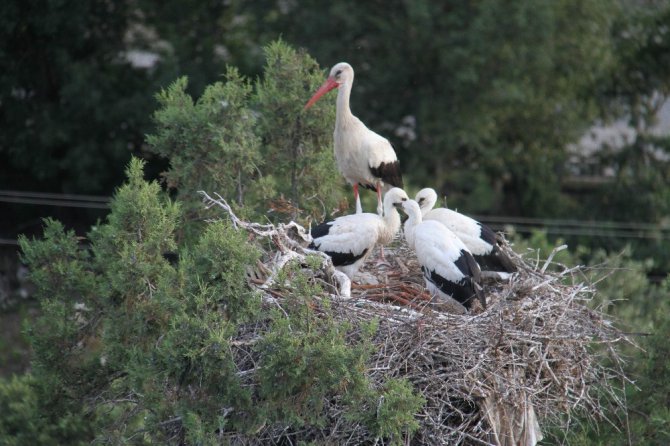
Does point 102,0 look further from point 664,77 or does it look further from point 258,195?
point 258,195

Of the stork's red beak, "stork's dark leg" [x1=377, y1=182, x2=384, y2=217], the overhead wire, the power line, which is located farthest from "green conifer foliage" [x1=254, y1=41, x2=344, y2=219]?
the power line

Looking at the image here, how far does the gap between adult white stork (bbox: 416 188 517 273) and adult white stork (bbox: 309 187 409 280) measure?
1.52ft

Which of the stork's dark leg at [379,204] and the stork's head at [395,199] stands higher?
the stork's head at [395,199]

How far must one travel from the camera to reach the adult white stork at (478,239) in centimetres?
920

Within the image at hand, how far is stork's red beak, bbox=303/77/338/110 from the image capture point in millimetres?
10594

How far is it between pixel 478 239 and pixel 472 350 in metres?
1.55

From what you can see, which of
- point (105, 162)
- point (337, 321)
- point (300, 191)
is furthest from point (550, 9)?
point (337, 321)

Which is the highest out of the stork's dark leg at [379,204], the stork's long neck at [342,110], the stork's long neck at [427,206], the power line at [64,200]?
the stork's long neck at [342,110]

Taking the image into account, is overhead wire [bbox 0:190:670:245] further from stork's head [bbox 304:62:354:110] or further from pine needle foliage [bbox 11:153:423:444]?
pine needle foliage [bbox 11:153:423:444]

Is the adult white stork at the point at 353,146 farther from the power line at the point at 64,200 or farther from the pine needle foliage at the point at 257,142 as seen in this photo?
the power line at the point at 64,200

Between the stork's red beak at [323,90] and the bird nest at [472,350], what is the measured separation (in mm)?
1693

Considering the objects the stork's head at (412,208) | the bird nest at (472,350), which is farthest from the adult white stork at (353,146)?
the bird nest at (472,350)

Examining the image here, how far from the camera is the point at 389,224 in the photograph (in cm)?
949

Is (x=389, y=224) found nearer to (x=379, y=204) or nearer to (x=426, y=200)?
(x=426, y=200)
